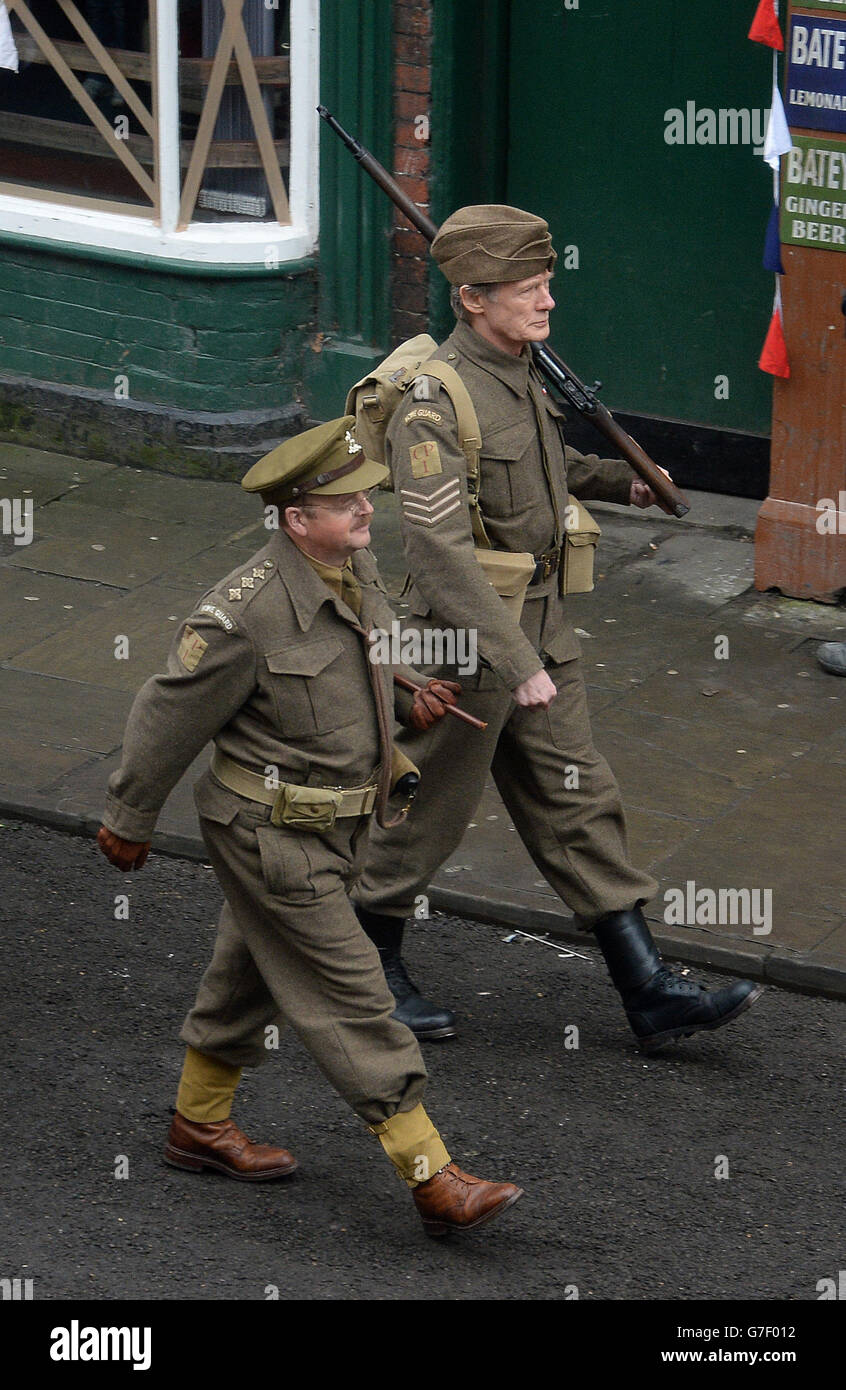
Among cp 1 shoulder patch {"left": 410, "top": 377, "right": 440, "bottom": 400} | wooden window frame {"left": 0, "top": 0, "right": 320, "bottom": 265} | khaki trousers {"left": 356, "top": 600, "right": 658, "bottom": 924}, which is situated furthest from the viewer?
wooden window frame {"left": 0, "top": 0, "right": 320, "bottom": 265}

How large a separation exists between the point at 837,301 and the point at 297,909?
4.25 meters

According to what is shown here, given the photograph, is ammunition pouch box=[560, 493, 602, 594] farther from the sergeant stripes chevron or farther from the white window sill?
the white window sill

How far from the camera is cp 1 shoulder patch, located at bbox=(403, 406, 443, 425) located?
17.3 ft

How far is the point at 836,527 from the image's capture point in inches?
325

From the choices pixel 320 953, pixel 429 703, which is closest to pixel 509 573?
pixel 429 703

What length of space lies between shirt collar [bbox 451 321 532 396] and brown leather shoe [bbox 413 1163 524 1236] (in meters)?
1.97

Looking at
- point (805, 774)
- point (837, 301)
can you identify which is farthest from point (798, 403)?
point (805, 774)

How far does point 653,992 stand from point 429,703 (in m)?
1.11

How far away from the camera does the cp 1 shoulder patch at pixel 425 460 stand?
5203mm

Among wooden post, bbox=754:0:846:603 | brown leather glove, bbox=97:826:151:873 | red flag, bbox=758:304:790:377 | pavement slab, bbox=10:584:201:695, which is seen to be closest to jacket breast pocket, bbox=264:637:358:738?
brown leather glove, bbox=97:826:151:873

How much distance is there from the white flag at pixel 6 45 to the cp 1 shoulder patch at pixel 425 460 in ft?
18.6
